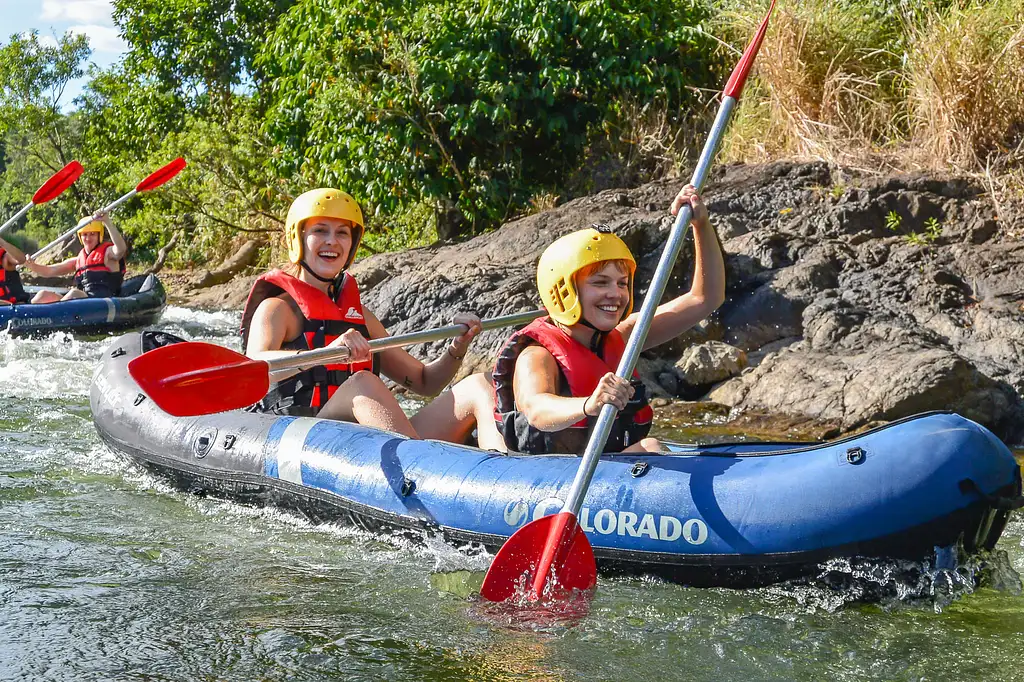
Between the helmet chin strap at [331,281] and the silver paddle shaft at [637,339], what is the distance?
5.16ft

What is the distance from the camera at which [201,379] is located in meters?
4.08

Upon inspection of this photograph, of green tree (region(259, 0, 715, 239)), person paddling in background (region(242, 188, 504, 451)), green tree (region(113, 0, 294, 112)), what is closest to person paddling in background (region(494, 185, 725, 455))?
person paddling in background (region(242, 188, 504, 451))

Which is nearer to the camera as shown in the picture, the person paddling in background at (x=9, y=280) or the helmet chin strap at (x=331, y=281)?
the helmet chin strap at (x=331, y=281)

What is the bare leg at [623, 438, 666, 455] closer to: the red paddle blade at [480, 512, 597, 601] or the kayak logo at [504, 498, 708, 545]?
the kayak logo at [504, 498, 708, 545]

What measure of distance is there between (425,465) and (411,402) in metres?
3.45

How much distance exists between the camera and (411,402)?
729cm

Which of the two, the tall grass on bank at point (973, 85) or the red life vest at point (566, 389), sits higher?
the tall grass on bank at point (973, 85)

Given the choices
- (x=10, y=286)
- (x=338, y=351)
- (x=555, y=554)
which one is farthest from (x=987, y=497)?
(x=10, y=286)

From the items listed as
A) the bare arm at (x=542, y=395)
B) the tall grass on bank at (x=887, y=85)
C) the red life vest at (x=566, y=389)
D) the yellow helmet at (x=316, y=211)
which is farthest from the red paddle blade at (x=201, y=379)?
the tall grass on bank at (x=887, y=85)

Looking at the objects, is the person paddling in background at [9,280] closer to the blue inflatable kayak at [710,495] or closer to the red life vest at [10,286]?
the red life vest at [10,286]

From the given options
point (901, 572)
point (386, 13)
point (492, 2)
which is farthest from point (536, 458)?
point (386, 13)

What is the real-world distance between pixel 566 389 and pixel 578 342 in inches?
6.8

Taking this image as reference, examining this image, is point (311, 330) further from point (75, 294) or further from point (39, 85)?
point (39, 85)

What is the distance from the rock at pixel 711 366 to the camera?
6.83m
